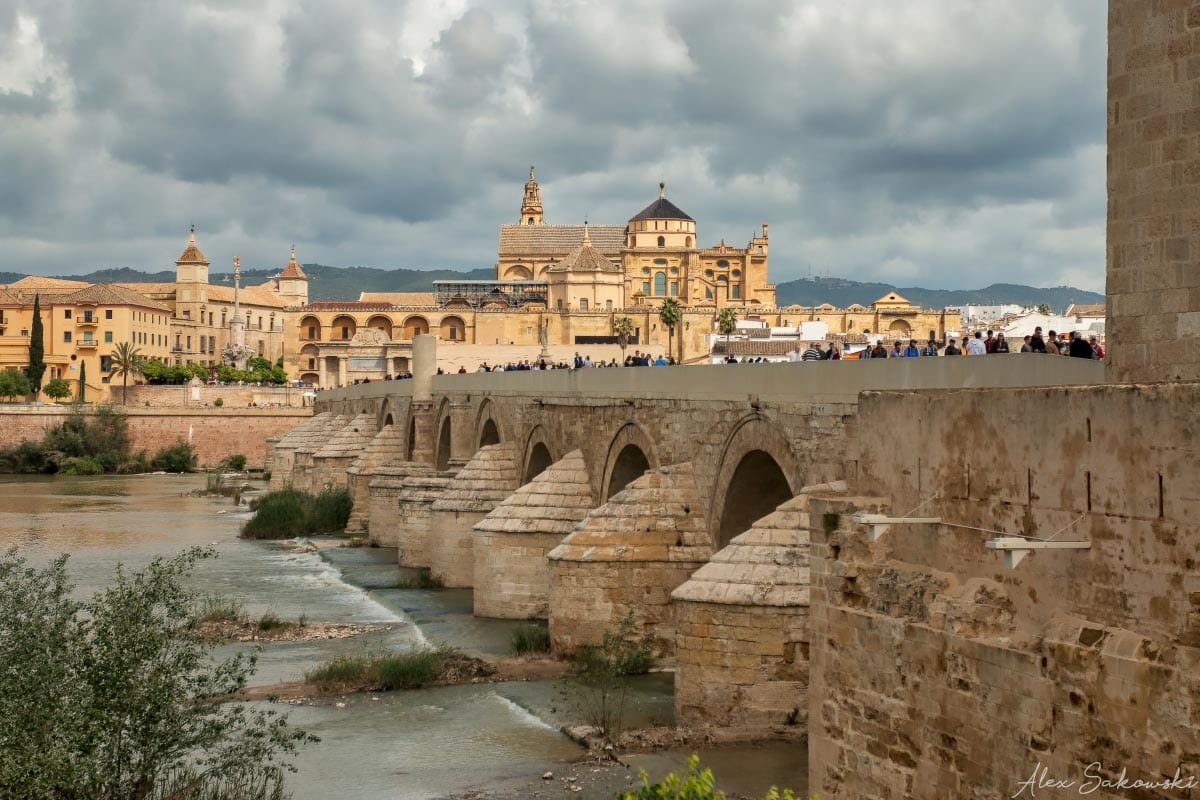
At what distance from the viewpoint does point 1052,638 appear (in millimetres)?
5910

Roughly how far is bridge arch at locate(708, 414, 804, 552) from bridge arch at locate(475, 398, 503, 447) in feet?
43.5

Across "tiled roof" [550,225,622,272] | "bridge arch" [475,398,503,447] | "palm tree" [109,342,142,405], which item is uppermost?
"tiled roof" [550,225,622,272]

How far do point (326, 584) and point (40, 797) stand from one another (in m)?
16.6

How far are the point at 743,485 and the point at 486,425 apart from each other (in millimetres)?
14882

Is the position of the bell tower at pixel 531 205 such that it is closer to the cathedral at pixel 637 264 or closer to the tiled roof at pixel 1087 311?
the cathedral at pixel 637 264

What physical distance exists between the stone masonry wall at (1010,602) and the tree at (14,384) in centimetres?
7851

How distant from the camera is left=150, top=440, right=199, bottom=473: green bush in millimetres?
66500

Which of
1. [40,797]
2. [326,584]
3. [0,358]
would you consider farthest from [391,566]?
[0,358]

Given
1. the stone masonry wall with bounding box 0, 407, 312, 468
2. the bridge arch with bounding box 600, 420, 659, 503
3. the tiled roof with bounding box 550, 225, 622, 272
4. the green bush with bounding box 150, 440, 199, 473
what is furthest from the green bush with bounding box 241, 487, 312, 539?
the tiled roof with bounding box 550, 225, 622, 272

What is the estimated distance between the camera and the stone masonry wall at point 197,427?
222ft

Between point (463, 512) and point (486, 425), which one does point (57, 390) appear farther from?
point (463, 512)

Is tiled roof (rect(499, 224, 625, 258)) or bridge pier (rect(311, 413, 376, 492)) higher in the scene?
tiled roof (rect(499, 224, 625, 258))

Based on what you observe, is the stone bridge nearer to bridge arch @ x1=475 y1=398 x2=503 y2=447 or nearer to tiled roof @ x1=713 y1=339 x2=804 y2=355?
bridge arch @ x1=475 y1=398 x2=503 y2=447

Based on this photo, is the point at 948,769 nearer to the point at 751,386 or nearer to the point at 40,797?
the point at 40,797
